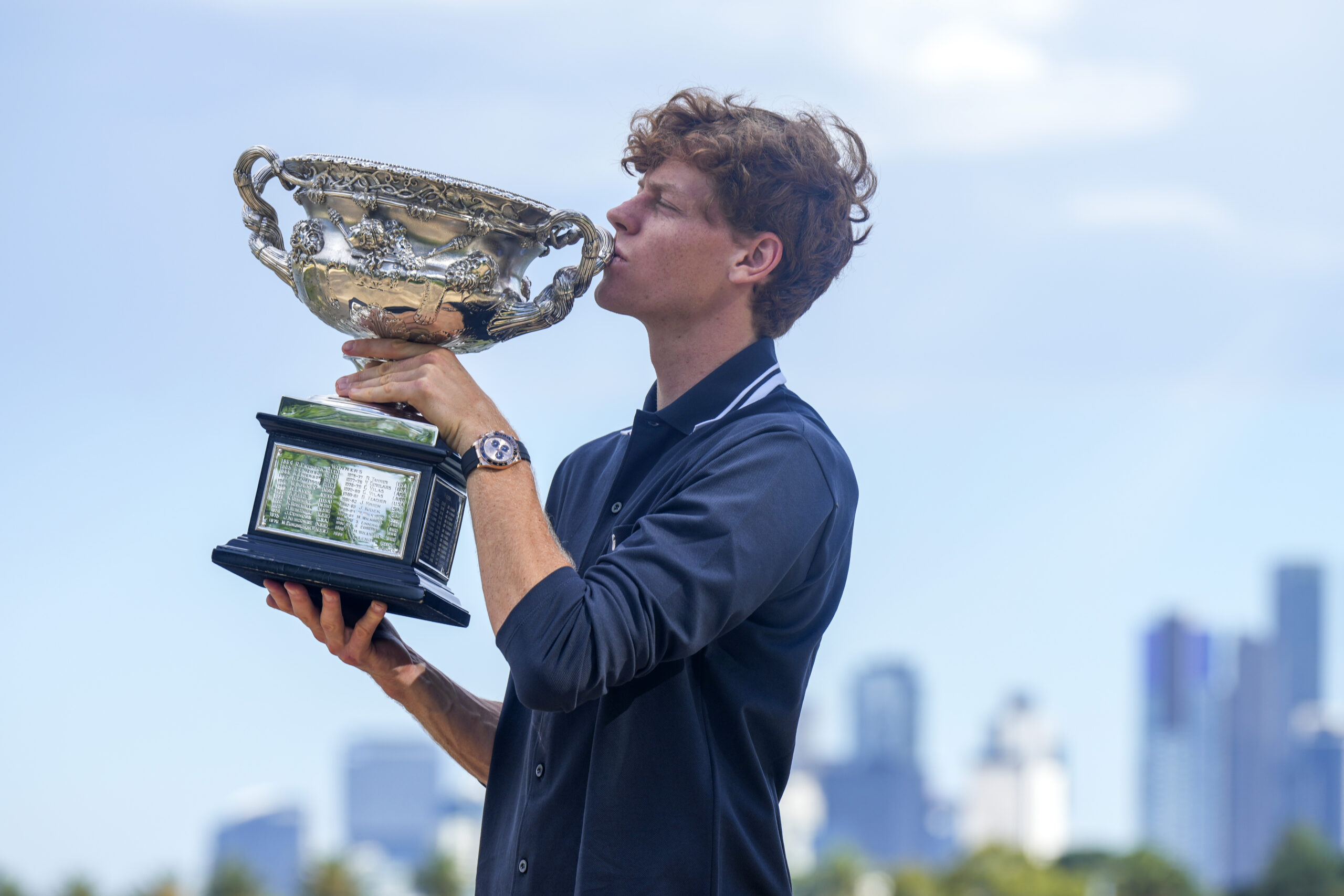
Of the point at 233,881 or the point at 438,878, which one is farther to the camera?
the point at 233,881

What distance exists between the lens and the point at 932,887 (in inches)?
1633

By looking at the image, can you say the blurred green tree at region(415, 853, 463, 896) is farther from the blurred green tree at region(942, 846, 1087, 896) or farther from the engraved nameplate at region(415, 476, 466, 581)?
the engraved nameplate at region(415, 476, 466, 581)

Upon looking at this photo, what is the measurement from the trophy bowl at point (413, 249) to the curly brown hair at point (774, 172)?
11.2 inches

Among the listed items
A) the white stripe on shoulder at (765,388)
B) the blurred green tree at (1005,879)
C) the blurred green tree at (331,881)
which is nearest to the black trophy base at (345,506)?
the white stripe on shoulder at (765,388)

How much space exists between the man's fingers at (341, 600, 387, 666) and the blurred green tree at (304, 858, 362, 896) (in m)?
38.2

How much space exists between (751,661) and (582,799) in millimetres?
371

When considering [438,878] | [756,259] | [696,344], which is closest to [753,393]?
[696,344]

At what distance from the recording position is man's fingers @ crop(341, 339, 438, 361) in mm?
2766

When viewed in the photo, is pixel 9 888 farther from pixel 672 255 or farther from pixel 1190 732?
pixel 1190 732

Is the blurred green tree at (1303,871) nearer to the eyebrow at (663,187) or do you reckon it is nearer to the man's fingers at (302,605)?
the eyebrow at (663,187)

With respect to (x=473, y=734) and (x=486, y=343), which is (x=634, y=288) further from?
(x=473, y=734)

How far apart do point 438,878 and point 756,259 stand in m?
41.4

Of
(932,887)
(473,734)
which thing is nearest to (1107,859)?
(932,887)

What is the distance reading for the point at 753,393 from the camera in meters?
2.87
